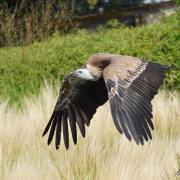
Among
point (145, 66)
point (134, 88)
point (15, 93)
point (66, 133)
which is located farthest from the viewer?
point (15, 93)

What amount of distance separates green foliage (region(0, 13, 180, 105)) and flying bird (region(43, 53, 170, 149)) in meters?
2.70

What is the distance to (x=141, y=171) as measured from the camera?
4.09m

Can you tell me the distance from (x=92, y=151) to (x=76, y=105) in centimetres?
35

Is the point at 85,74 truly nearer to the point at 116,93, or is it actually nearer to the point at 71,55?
the point at 116,93

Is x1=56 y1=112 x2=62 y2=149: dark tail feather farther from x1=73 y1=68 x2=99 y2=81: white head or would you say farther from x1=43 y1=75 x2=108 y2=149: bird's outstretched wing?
x1=73 y1=68 x2=99 y2=81: white head

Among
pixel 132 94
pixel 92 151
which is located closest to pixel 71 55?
pixel 92 151

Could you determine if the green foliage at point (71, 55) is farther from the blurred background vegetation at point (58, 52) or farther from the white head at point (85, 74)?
the white head at point (85, 74)

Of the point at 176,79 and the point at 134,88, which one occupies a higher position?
the point at 134,88

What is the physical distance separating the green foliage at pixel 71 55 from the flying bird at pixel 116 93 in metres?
2.70

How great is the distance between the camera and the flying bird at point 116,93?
3.56 metres

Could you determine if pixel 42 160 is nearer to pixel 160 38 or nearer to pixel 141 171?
pixel 141 171

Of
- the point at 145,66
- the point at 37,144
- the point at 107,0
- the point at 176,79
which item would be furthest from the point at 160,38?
the point at 107,0

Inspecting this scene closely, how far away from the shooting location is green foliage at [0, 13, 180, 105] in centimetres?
762

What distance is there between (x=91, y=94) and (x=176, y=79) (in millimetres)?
2730
